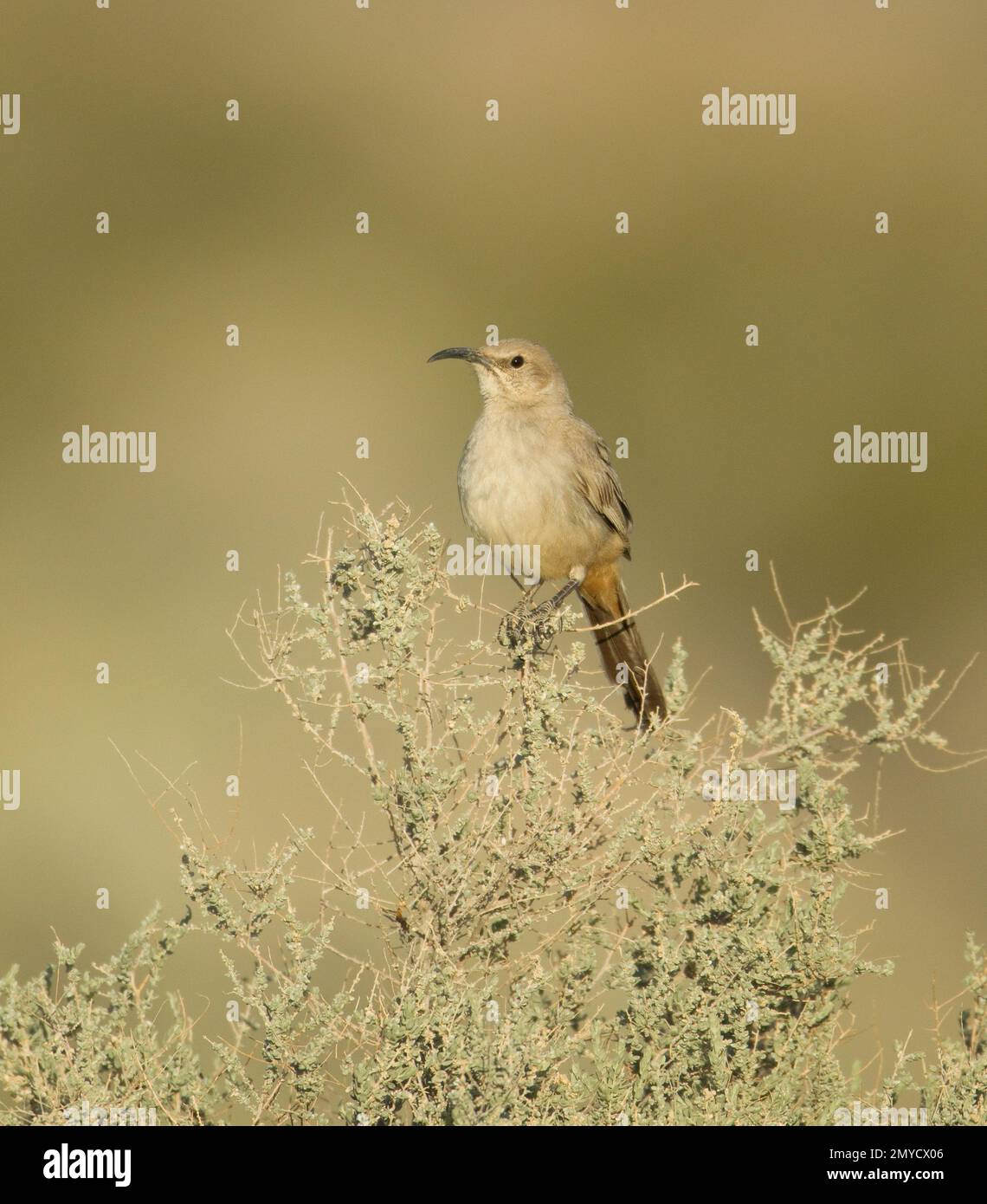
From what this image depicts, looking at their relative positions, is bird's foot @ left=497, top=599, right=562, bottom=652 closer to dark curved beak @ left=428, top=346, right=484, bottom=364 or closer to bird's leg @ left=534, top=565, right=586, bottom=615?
bird's leg @ left=534, top=565, right=586, bottom=615

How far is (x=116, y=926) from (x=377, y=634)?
6040 millimetres

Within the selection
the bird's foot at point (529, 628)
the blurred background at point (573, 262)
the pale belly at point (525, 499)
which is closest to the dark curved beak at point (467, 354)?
the pale belly at point (525, 499)

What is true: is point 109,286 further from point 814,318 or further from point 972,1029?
point 972,1029

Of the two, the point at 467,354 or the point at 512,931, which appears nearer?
the point at 512,931

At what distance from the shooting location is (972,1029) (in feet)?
14.0

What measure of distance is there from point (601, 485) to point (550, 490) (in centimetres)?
35

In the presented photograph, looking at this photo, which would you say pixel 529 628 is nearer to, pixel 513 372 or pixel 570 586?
pixel 570 586

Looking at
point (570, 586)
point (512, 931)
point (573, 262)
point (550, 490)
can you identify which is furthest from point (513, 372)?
point (573, 262)

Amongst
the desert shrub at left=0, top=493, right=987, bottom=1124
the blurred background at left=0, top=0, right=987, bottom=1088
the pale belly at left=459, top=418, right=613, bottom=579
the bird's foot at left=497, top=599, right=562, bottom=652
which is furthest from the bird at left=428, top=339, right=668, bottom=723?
the blurred background at left=0, top=0, right=987, bottom=1088

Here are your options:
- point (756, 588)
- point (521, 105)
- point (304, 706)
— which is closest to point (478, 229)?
point (521, 105)

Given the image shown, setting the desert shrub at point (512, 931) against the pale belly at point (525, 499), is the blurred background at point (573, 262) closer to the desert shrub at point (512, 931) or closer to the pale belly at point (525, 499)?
the pale belly at point (525, 499)

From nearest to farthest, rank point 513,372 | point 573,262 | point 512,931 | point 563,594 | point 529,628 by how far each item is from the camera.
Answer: point 512,931
point 529,628
point 563,594
point 513,372
point 573,262

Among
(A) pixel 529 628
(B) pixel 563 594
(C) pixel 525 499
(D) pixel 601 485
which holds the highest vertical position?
(D) pixel 601 485

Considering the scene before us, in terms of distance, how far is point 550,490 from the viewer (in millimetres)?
5852
